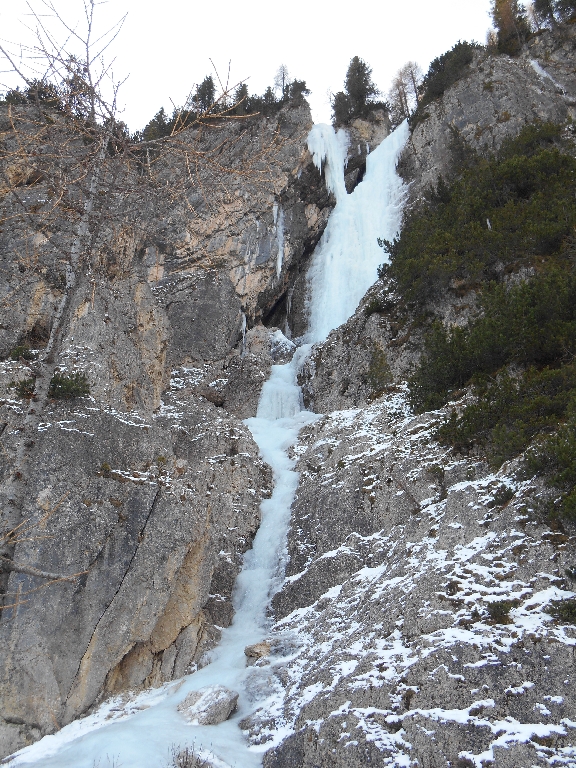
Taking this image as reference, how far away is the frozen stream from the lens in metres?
7.58

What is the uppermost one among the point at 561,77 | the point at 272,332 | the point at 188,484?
the point at 561,77

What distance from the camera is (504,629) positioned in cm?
672

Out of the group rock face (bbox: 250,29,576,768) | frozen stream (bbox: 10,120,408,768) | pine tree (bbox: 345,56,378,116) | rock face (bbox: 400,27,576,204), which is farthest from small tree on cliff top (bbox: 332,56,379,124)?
rock face (bbox: 250,29,576,768)

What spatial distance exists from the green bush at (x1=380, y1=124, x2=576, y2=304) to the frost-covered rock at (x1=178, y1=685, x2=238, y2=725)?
13.2 metres

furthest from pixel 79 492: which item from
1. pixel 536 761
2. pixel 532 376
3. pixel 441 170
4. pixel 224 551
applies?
pixel 441 170

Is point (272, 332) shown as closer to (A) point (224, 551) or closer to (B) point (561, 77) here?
(A) point (224, 551)

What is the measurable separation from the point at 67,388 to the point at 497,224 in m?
13.6

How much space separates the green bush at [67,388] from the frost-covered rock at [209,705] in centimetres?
646

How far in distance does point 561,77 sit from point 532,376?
25.7m

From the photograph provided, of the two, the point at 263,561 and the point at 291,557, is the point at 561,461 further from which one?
the point at 263,561

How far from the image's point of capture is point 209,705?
8516mm

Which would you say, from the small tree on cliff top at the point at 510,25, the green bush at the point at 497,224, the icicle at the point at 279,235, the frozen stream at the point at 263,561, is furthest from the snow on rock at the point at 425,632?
the small tree on cliff top at the point at 510,25

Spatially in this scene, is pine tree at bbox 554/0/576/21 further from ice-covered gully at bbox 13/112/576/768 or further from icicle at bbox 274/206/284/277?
ice-covered gully at bbox 13/112/576/768

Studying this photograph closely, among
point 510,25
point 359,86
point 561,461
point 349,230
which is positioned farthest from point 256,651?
point 359,86
